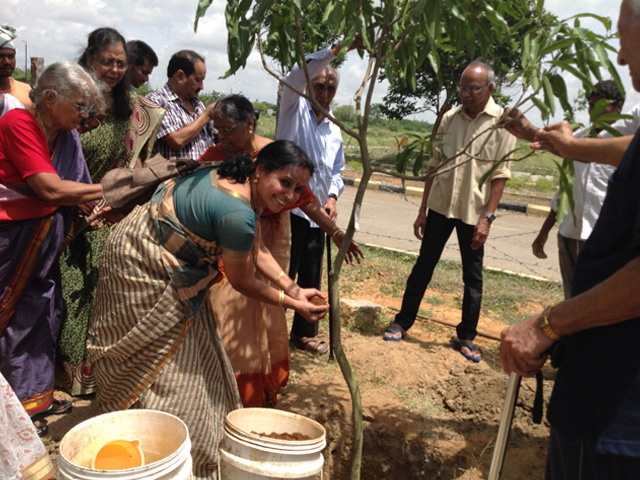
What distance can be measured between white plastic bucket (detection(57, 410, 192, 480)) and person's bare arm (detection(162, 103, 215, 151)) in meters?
1.90

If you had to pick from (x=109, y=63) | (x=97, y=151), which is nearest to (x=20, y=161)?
(x=97, y=151)

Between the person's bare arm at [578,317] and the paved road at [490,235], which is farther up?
the person's bare arm at [578,317]

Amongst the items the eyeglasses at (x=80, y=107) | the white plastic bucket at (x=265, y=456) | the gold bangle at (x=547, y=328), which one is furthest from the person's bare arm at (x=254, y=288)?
Answer: the gold bangle at (x=547, y=328)

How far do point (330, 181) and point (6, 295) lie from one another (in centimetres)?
212

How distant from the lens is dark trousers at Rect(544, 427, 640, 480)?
1.38 metres

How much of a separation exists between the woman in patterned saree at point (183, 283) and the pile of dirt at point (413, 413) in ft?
2.48

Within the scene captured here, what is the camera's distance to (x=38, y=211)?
9.24 ft

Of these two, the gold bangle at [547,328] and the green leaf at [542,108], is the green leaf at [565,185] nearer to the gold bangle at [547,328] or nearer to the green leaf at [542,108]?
the green leaf at [542,108]

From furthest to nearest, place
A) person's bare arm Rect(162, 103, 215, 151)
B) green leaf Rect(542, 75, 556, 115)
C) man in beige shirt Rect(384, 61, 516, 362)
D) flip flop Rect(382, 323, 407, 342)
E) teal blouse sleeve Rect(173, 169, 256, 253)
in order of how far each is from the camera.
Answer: flip flop Rect(382, 323, 407, 342)
man in beige shirt Rect(384, 61, 516, 362)
person's bare arm Rect(162, 103, 215, 151)
teal blouse sleeve Rect(173, 169, 256, 253)
green leaf Rect(542, 75, 556, 115)

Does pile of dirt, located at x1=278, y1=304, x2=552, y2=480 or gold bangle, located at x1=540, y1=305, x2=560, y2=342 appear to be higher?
gold bangle, located at x1=540, y1=305, x2=560, y2=342

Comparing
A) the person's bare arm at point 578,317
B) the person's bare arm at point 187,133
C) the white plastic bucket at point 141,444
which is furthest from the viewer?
the person's bare arm at point 187,133

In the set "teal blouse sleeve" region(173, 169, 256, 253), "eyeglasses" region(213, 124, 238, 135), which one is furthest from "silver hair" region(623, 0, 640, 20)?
"eyeglasses" region(213, 124, 238, 135)

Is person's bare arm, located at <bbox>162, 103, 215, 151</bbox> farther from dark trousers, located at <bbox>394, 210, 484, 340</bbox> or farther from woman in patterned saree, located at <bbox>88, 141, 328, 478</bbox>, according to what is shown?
dark trousers, located at <bbox>394, 210, 484, 340</bbox>

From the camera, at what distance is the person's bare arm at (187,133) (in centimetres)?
352
